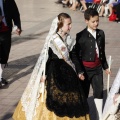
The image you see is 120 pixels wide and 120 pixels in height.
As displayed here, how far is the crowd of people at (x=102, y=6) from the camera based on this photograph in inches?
616

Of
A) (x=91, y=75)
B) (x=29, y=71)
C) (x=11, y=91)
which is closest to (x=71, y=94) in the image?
(x=91, y=75)

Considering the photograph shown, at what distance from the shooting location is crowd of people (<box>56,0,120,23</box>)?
15647 millimetres

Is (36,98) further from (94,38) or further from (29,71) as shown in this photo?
(29,71)

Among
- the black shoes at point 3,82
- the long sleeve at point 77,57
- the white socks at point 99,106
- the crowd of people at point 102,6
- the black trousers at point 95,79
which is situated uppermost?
the long sleeve at point 77,57

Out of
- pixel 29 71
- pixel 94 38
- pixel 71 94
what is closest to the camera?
pixel 71 94

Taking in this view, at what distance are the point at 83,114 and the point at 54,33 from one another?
0.91 meters

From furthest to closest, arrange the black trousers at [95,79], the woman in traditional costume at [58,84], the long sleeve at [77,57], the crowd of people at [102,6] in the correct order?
the crowd of people at [102,6] < the black trousers at [95,79] < the long sleeve at [77,57] < the woman in traditional costume at [58,84]

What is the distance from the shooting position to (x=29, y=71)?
836 centimetres

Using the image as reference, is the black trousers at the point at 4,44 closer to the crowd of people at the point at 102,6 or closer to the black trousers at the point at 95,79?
the black trousers at the point at 95,79

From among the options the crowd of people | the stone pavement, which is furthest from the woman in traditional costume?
the crowd of people

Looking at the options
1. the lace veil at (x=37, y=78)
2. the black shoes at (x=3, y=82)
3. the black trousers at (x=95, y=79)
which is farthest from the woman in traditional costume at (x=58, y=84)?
the black shoes at (x=3, y=82)

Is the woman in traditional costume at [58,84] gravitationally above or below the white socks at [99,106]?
above

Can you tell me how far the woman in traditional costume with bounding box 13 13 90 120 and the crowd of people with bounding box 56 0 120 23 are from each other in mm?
10526

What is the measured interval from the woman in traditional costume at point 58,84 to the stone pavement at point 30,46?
38.4 inches
